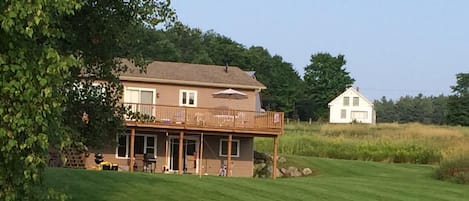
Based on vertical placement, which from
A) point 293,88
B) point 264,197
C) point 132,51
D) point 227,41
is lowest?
point 264,197

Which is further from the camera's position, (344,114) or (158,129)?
(344,114)

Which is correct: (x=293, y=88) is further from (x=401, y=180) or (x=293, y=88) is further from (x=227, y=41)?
(x=401, y=180)

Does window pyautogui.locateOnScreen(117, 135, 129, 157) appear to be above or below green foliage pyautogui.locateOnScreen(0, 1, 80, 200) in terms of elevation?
below

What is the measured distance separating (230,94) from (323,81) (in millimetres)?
66823

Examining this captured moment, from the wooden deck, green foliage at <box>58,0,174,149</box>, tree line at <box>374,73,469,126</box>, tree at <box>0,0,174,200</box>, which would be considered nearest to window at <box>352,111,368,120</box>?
tree line at <box>374,73,469,126</box>

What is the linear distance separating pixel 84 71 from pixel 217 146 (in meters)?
23.7

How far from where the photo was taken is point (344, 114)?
261 feet

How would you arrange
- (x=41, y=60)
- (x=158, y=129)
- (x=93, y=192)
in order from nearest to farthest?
(x=41, y=60) < (x=93, y=192) < (x=158, y=129)

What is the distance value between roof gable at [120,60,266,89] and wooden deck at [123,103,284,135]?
105 inches

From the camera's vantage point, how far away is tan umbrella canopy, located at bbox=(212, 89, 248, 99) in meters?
32.6

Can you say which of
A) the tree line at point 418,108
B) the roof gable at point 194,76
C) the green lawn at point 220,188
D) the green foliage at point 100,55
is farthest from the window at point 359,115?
the green foliage at point 100,55

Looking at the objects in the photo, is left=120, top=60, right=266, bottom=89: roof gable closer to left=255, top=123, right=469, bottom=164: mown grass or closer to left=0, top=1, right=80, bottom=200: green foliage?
left=255, top=123, right=469, bottom=164: mown grass

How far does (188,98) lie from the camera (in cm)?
3384

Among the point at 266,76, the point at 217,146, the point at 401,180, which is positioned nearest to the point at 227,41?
the point at 266,76
